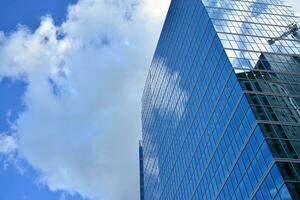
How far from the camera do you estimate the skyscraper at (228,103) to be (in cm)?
5750

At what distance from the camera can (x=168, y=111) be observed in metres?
111

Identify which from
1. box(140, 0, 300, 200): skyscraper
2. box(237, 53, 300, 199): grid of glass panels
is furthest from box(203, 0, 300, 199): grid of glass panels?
box(140, 0, 300, 200): skyscraper

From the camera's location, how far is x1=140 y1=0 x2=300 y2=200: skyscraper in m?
57.5

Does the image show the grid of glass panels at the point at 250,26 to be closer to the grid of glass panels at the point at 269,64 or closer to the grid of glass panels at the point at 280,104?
the grid of glass panels at the point at 269,64

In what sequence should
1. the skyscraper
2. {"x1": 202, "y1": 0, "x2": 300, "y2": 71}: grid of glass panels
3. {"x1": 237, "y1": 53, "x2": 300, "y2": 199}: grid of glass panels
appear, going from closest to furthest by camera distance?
{"x1": 237, "y1": 53, "x2": 300, "y2": 199}: grid of glass panels → the skyscraper → {"x1": 202, "y1": 0, "x2": 300, "y2": 71}: grid of glass panels

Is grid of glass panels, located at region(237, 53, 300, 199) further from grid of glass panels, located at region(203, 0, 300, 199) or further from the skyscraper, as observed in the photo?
the skyscraper

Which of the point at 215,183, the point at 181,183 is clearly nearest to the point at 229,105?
the point at 215,183

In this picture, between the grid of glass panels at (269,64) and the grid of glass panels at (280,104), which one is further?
the grid of glass panels at (269,64)

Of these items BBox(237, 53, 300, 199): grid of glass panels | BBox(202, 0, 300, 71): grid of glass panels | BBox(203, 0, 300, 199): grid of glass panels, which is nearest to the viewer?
BBox(237, 53, 300, 199): grid of glass panels

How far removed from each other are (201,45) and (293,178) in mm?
41810

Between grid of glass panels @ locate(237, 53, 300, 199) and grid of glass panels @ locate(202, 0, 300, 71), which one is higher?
grid of glass panels @ locate(202, 0, 300, 71)

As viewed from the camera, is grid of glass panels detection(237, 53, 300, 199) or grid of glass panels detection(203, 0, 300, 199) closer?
grid of glass panels detection(237, 53, 300, 199)

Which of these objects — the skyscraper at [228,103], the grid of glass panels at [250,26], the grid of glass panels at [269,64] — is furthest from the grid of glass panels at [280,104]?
the grid of glass panels at [250,26]

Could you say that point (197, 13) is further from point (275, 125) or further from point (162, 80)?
point (275, 125)
